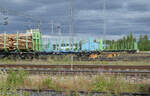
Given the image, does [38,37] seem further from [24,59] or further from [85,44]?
[85,44]

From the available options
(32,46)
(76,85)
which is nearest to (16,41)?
(32,46)

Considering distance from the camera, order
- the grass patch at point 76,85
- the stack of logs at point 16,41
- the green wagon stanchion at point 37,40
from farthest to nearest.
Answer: the green wagon stanchion at point 37,40 → the stack of logs at point 16,41 → the grass patch at point 76,85

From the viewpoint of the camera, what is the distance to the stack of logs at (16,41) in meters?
24.6

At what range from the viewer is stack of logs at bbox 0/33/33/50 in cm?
2456

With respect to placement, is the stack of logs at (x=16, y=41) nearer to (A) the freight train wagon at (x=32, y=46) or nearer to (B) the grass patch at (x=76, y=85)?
(A) the freight train wagon at (x=32, y=46)

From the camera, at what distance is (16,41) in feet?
81.0

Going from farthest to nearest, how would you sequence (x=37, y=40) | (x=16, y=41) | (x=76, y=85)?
(x=37, y=40), (x=16, y=41), (x=76, y=85)

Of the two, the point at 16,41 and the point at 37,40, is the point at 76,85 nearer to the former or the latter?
the point at 16,41

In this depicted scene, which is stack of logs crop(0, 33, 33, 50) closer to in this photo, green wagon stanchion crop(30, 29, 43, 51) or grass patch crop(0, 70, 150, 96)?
green wagon stanchion crop(30, 29, 43, 51)

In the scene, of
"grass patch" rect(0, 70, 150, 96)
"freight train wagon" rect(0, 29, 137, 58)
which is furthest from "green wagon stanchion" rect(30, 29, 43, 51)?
"grass patch" rect(0, 70, 150, 96)

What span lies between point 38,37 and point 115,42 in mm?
19245

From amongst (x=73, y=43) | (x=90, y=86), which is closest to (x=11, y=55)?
(x=73, y=43)

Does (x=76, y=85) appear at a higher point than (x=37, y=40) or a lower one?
lower

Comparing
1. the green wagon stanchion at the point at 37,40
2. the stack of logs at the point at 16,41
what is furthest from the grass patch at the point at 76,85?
the green wagon stanchion at the point at 37,40
